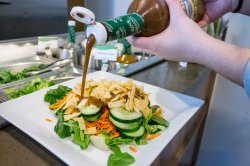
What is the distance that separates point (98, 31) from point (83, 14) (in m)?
0.04

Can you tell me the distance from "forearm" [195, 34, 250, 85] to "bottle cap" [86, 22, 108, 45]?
216 millimetres

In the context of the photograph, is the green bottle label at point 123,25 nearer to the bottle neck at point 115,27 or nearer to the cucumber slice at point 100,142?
the bottle neck at point 115,27

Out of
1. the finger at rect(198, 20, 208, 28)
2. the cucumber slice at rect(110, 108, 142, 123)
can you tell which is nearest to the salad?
the cucumber slice at rect(110, 108, 142, 123)

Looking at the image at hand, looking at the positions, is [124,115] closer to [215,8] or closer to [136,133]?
[136,133]

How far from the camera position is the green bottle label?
1.38ft

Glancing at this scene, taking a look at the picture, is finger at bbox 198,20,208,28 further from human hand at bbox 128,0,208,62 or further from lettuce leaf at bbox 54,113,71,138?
lettuce leaf at bbox 54,113,71,138

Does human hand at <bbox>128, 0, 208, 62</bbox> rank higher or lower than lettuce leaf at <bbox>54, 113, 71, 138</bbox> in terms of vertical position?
higher

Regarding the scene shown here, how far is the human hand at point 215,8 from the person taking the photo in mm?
756

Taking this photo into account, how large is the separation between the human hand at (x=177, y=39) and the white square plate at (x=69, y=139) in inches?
7.5

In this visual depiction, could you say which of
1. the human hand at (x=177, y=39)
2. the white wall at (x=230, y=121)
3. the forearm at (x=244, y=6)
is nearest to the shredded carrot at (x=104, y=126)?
the human hand at (x=177, y=39)

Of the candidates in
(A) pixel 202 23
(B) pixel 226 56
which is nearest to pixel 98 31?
(B) pixel 226 56

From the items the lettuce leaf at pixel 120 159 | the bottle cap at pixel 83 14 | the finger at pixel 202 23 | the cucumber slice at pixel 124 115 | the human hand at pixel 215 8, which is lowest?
the lettuce leaf at pixel 120 159

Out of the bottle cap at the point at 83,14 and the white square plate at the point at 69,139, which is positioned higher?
the bottle cap at the point at 83,14

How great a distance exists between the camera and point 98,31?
1.32ft
